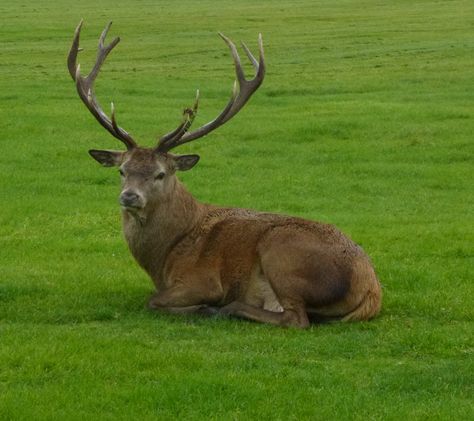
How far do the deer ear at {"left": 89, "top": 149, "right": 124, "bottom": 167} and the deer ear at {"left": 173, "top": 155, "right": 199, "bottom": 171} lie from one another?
19.8 inches

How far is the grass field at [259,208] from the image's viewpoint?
24.5 ft

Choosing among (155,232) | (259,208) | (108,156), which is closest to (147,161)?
(108,156)

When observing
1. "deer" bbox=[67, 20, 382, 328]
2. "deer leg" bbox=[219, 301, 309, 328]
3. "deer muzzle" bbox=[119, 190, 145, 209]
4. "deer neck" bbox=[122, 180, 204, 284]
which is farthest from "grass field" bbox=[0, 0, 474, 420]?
"deer muzzle" bbox=[119, 190, 145, 209]

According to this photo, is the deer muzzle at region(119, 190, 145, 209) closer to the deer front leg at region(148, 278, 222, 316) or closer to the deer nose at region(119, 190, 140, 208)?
the deer nose at region(119, 190, 140, 208)

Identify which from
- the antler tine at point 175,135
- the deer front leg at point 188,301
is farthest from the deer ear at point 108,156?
the deer front leg at point 188,301

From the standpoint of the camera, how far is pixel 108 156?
1047 centimetres

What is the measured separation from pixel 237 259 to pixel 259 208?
549 centimetres

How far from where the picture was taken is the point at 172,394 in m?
7.34

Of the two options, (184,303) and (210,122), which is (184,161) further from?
(184,303)

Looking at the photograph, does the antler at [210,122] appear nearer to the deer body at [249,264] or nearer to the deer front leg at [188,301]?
the deer body at [249,264]

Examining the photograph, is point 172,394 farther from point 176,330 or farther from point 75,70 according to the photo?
point 75,70

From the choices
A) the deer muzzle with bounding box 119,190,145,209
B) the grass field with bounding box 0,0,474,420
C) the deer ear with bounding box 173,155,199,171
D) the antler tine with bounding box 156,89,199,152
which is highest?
the antler tine with bounding box 156,89,199,152

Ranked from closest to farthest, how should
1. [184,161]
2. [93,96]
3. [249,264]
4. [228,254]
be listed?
[249,264] → [228,254] → [184,161] → [93,96]

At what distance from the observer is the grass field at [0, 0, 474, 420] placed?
7.47m
